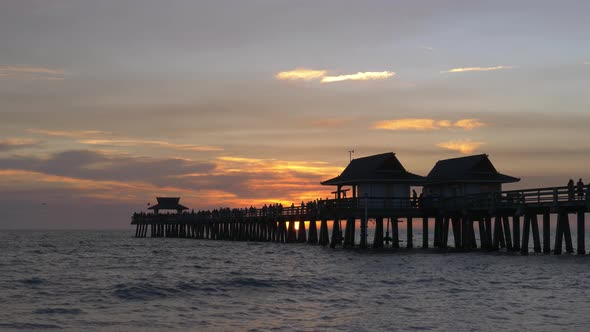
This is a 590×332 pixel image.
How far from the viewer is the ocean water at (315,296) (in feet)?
65.6

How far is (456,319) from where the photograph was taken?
2009 cm

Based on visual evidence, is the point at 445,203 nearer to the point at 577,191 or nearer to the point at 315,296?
the point at 577,191

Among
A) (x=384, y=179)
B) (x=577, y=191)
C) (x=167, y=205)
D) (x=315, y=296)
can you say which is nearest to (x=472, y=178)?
(x=384, y=179)

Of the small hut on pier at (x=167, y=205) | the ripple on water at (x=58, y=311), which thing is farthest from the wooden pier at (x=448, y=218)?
the small hut on pier at (x=167, y=205)

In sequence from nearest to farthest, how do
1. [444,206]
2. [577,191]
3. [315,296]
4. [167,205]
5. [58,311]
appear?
[58,311] < [315,296] < [577,191] < [444,206] < [167,205]

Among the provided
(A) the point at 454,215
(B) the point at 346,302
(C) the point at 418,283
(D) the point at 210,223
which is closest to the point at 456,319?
(B) the point at 346,302

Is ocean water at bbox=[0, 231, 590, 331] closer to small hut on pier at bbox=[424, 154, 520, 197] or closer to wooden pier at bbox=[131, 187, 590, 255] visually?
wooden pier at bbox=[131, 187, 590, 255]

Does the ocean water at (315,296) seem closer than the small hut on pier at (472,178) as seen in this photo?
Yes

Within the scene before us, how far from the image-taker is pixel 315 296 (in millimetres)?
26000

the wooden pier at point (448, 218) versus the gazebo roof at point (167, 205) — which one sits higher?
the gazebo roof at point (167, 205)

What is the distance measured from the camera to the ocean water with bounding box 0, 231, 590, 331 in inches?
787

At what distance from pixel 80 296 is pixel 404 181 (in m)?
29.0

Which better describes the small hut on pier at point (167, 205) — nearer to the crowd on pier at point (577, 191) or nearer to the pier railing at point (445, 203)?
the pier railing at point (445, 203)

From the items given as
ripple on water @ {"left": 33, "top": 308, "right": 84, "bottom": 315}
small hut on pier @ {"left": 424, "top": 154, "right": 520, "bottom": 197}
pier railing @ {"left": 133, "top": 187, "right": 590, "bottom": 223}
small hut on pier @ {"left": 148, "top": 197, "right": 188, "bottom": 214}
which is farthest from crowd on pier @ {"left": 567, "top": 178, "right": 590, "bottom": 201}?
small hut on pier @ {"left": 148, "top": 197, "right": 188, "bottom": 214}
